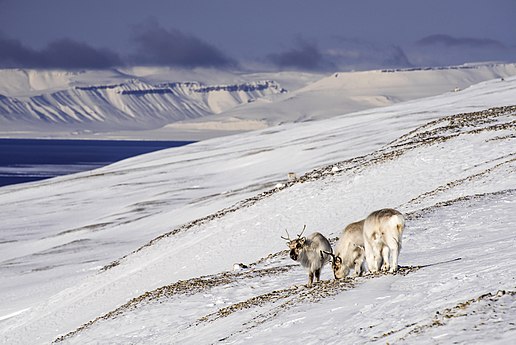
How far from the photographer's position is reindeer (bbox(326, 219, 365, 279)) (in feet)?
69.1

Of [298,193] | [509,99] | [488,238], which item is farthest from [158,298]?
[509,99]

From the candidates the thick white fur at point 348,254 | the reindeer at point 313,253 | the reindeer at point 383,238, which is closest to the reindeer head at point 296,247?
the reindeer at point 313,253

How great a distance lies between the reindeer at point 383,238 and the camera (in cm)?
1934

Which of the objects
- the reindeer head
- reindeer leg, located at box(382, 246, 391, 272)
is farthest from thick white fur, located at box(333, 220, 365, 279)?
the reindeer head

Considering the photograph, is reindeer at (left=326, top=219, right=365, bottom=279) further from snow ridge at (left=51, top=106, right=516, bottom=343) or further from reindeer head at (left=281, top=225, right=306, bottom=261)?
reindeer head at (left=281, top=225, right=306, bottom=261)

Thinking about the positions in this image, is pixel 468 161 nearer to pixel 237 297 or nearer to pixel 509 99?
pixel 237 297

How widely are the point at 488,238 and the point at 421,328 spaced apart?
10.4 m

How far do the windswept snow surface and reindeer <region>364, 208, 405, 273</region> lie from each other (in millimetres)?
609

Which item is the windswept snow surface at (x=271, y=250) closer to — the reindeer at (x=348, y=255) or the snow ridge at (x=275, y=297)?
the snow ridge at (x=275, y=297)

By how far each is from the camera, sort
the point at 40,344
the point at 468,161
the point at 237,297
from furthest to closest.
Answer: the point at 468,161 → the point at 40,344 → the point at 237,297

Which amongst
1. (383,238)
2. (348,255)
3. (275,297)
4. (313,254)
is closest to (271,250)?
(275,297)

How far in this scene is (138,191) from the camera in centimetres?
8338

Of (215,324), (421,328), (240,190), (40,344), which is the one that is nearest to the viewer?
(421,328)

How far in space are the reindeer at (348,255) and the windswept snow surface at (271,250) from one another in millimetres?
388
